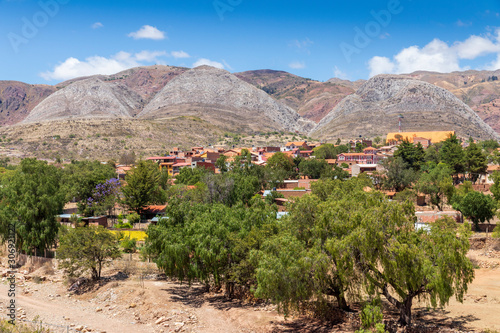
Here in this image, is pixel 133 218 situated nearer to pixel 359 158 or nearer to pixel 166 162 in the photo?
pixel 166 162

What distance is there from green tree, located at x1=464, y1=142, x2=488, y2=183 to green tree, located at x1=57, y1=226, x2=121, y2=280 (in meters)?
58.0

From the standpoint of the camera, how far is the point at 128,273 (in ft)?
96.5

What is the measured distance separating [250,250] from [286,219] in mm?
2580

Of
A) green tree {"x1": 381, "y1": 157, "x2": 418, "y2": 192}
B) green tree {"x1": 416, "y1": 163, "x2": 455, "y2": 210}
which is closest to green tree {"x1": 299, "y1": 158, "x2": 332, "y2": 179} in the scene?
green tree {"x1": 381, "y1": 157, "x2": 418, "y2": 192}

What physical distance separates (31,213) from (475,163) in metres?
63.2

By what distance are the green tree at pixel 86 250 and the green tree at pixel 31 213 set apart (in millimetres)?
3647

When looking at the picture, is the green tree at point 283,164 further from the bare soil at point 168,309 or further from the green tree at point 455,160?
the bare soil at point 168,309

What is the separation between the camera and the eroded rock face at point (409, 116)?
518 ft

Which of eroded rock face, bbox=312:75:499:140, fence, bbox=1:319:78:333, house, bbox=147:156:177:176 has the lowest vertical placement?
fence, bbox=1:319:78:333

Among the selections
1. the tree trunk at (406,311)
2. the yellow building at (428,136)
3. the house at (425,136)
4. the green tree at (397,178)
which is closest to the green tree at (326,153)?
the green tree at (397,178)

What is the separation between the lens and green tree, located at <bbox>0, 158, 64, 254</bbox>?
30.3m

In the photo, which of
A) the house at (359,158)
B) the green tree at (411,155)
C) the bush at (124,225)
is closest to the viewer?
the bush at (124,225)

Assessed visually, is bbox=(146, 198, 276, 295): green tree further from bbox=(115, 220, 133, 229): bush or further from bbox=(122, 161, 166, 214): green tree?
bbox=(122, 161, 166, 214): green tree

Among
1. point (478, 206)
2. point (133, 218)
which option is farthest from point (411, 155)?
point (133, 218)
